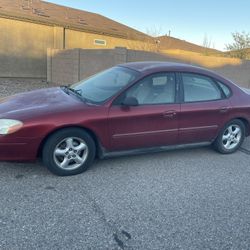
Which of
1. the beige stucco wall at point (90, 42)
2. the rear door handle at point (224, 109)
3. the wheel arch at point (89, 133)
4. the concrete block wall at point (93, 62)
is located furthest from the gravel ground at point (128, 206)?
the beige stucco wall at point (90, 42)

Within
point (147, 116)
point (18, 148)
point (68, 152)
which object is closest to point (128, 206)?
point (68, 152)

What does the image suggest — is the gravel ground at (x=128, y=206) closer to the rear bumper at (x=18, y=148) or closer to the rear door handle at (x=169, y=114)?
the rear bumper at (x=18, y=148)

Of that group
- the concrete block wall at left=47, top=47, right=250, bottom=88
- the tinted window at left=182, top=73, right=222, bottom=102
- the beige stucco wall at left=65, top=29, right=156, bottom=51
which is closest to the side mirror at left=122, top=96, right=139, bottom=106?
the tinted window at left=182, top=73, right=222, bottom=102

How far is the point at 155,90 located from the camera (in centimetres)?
429

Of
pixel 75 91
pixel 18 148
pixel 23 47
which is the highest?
pixel 23 47

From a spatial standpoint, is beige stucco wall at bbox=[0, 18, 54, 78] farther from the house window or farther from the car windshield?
the car windshield

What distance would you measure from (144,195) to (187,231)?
2.50 ft

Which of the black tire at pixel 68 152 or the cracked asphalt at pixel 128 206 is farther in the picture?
A: the black tire at pixel 68 152

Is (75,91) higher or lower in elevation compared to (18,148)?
higher

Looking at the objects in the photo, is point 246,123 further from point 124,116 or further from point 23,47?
point 23,47

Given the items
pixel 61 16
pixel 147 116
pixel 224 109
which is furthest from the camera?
pixel 61 16

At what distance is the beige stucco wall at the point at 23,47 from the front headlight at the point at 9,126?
48.5ft

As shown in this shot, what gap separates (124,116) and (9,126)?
1479 millimetres

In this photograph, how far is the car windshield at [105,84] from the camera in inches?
160
